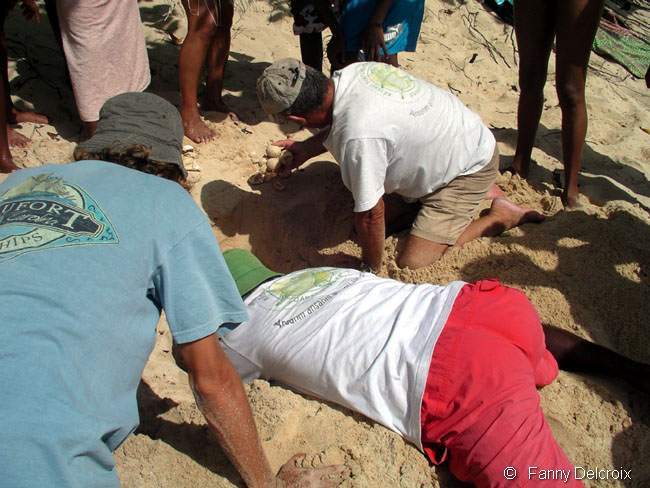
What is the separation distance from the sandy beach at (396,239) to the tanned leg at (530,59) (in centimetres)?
24

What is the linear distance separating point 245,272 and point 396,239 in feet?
4.06

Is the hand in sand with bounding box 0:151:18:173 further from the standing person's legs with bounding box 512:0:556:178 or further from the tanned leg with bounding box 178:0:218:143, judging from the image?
the standing person's legs with bounding box 512:0:556:178

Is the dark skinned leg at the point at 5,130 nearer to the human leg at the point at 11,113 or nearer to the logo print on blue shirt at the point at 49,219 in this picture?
the human leg at the point at 11,113

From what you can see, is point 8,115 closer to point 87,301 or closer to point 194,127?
point 194,127

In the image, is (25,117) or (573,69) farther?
(25,117)

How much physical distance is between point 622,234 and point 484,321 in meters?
1.50

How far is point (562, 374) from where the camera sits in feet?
7.25

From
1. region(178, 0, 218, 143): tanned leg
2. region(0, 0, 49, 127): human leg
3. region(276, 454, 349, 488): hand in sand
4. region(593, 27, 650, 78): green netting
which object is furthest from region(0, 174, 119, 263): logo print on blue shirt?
region(593, 27, 650, 78): green netting

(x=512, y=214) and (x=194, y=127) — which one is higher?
(x=512, y=214)

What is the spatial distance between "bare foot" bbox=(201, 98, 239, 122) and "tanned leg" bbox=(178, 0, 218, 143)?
1.16 ft

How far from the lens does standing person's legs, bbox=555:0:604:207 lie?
287 centimetres

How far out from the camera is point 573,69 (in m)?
3.07

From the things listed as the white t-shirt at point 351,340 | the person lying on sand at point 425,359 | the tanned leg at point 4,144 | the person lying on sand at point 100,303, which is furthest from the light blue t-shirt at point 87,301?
the tanned leg at point 4,144

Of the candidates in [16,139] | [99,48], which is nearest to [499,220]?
[99,48]
